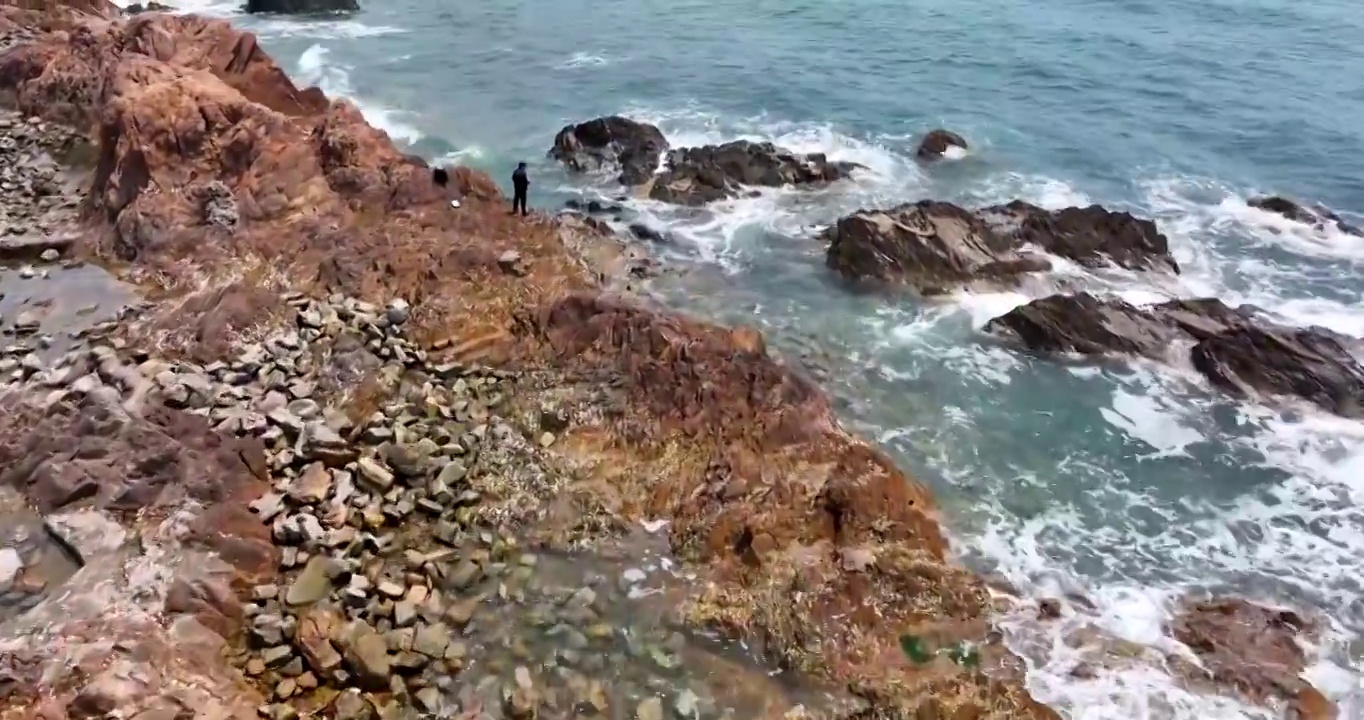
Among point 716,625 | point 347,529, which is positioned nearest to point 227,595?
point 347,529

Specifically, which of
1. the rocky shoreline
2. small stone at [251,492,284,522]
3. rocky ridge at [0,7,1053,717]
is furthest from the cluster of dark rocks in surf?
Answer: small stone at [251,492,284,522]

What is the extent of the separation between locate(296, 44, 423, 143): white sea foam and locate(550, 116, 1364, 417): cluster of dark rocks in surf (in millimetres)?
6115

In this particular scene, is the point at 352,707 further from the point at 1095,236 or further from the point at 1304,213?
the point at 1304,213

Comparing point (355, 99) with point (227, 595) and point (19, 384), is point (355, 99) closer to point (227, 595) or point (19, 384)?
point (19, 384)

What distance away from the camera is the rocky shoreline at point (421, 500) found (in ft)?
41.0

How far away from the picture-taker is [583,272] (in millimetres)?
23156

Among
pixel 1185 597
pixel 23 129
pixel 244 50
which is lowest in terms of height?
pixel 1185 597

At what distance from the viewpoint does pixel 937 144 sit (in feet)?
114

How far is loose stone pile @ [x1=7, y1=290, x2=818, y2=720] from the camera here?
490 inches

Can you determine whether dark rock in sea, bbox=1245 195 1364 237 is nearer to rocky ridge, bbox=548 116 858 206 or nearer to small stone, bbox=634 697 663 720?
rocky ridge, bbox=548 116 858 206

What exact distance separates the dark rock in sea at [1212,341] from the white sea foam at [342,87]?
22354mm

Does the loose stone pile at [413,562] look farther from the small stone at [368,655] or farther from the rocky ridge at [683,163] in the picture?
the rocky ridge at [683,163]

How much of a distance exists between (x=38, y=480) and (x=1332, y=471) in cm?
2312

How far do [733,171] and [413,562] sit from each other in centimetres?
2091
